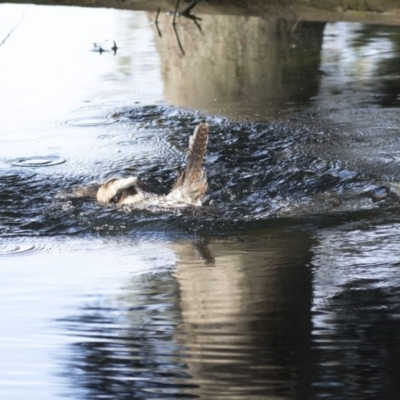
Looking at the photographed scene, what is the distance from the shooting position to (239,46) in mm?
12734

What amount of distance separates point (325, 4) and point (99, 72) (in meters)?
3.58

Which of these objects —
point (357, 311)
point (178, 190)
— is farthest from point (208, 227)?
point (357, 311)

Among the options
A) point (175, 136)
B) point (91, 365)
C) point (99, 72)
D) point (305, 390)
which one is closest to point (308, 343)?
point (305, 390)

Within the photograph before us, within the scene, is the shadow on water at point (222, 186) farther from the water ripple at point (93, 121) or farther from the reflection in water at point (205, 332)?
the reflection in water at point (205, 332)

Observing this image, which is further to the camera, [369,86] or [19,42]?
[19,42]

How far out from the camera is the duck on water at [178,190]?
256 inches

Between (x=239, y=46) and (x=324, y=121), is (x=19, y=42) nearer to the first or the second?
(x=239, y=46)

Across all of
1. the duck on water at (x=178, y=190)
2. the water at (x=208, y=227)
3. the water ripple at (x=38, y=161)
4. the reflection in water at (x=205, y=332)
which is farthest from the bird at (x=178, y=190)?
the water ripple at (x=38, y=161)

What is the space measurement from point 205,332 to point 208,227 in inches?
75.8

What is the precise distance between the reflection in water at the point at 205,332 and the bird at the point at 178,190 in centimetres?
101

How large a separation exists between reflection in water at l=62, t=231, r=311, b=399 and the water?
0.01 meters

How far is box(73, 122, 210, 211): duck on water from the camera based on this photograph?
650 cm

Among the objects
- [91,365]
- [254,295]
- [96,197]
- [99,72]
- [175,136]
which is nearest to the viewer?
[91,365]

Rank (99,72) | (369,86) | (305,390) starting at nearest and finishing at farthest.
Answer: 1. (305,390)
2. (369,86)
3. (99,72)
